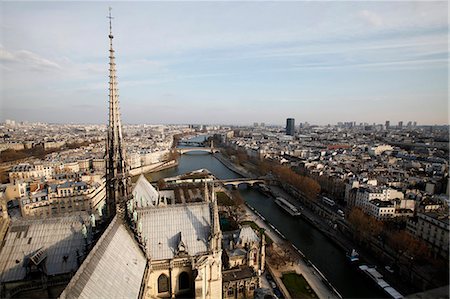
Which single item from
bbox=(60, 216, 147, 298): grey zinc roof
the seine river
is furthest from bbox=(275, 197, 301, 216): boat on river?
bbox=(60, 216, 147, 298): grey zinc roof

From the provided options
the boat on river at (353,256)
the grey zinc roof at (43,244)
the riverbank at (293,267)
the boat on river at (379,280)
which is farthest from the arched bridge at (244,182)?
the grey zinc roof at (43,244)

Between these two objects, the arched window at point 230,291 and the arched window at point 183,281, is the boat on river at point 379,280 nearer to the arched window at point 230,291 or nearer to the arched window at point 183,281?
the arched window at point 230,291

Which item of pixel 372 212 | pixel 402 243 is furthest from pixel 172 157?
pixel 402 243

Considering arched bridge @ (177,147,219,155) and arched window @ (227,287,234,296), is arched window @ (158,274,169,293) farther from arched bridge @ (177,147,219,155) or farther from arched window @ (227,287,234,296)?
arched bridge @ (177,147,219,155)

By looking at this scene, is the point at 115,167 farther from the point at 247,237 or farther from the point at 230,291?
the point at 247,237

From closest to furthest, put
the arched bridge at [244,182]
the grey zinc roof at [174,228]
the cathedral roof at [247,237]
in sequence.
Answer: the grey zinc roof at [174,228]
the cathedral roof at [247,237]
the arched bridge at [244,182]

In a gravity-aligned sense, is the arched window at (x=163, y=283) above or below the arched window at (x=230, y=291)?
above

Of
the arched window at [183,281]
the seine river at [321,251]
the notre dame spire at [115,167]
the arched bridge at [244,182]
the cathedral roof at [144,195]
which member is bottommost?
the seine river at [321,251]
